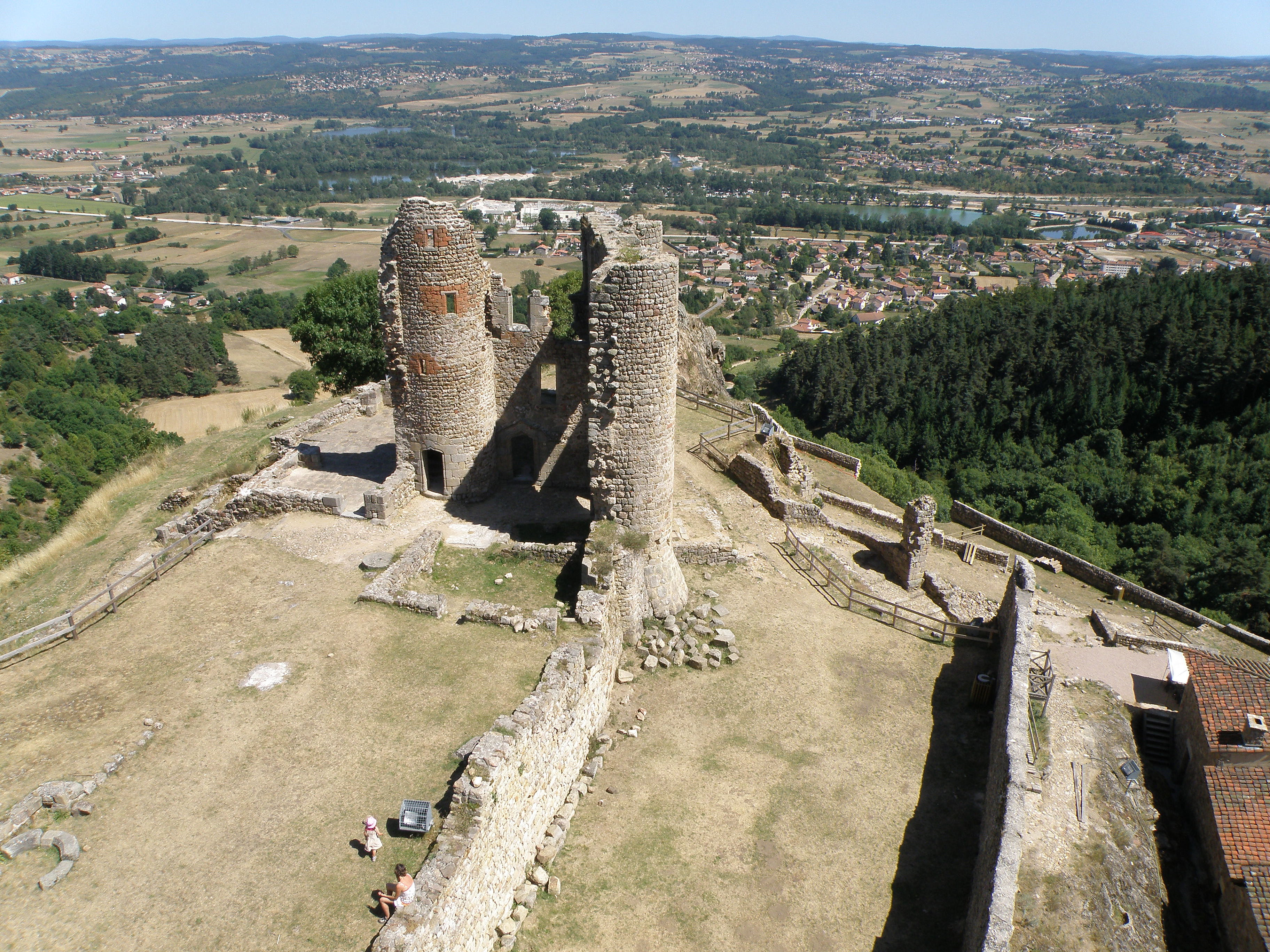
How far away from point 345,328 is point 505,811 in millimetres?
24455

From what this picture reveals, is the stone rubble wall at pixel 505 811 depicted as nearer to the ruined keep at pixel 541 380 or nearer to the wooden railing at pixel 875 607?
the ruined keep at pixel 541 380

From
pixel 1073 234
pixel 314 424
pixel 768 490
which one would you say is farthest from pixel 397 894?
pixel 1073 234

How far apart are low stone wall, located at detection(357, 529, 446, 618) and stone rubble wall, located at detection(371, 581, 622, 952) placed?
3.05 metres

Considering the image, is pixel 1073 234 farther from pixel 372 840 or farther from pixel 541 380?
pixel 372 840

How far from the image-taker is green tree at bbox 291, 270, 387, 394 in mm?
30531

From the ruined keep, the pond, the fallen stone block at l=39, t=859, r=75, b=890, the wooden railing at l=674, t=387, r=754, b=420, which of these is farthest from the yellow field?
the pond

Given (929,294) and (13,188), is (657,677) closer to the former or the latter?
(929,294)

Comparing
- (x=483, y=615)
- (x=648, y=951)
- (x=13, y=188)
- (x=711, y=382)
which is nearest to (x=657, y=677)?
(x=483, y=615)

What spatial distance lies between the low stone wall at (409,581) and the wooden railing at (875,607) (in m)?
8.77

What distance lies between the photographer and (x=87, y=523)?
2238cm

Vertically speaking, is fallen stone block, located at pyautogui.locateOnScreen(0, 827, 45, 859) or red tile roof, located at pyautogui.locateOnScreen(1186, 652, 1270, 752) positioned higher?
fallen stone block, located at pyautogui.locateOnScreen(0, 827, 45, 859)

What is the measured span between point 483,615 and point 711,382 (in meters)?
20.2

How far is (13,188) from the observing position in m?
153

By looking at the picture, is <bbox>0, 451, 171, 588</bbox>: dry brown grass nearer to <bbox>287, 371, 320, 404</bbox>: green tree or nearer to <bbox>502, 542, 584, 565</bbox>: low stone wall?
<bbox>502, 542, 584, 565</bbox>: low stone wall
